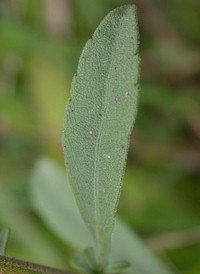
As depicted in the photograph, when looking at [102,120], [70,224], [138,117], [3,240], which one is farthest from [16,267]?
[138,117]

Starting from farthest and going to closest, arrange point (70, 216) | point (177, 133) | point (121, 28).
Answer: point (177, 133), point (70, 216), point (121, 28)

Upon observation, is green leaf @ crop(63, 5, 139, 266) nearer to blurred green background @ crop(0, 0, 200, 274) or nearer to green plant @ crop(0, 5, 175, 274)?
green plant @ crop(0, 5, 175, 274)

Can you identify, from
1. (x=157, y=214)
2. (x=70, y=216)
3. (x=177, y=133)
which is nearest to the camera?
(x=70, y=216)

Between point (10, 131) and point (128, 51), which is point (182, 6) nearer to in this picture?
point (10, 131)

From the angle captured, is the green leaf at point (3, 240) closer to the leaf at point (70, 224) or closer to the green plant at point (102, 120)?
the green plant at point (102, 120)

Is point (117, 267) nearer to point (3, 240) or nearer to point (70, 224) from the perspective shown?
point (3, 240)

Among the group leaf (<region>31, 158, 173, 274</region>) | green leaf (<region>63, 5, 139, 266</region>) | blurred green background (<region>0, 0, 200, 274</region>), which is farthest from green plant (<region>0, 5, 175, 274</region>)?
blurred green background (<region>0, 0, 200, 274</region>)

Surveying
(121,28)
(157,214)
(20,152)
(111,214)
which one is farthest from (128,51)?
(20,152)
